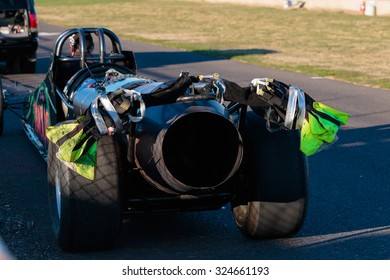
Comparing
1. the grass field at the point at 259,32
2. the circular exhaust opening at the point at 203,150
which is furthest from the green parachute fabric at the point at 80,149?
the grass field at the point at 259,32

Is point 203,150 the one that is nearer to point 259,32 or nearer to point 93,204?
point 93,204

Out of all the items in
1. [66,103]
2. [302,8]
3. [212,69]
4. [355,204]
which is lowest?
[302,8]

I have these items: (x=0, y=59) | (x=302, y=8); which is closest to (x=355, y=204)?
(x=0, y=59)

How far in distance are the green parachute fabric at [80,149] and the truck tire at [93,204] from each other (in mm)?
141

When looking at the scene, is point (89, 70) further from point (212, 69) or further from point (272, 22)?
point (272, 22)

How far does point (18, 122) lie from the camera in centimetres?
1352

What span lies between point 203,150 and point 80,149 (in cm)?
93

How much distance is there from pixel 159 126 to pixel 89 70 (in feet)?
8.33

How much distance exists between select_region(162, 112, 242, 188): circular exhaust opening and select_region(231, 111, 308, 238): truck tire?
1.00ft

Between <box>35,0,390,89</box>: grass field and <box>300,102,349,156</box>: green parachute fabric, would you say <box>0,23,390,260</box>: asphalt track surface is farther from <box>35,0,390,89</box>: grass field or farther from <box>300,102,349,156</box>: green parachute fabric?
<box>35,0,390,89</box>: grass field

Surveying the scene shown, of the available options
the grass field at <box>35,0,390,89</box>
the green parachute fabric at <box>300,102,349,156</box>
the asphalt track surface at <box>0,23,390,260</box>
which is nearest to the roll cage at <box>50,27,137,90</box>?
the asphalt track surface at <box>0,23,390,260</box>

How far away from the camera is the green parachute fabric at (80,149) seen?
636cm

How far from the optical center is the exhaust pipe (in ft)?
21.5

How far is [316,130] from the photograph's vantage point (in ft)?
21.5
